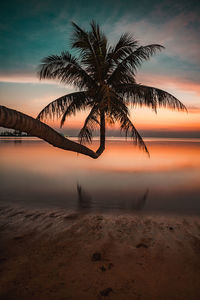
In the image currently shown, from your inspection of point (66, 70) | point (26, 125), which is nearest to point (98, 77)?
point (66, 70)

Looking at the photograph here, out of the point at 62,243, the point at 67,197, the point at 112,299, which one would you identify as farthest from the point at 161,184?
the point at 112,299

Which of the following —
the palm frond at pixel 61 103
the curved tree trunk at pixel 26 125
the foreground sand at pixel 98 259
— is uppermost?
the palm frond at pixel 61 103

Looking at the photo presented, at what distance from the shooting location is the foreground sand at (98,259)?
2.52 m

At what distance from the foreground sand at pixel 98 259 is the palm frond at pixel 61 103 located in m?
3.81

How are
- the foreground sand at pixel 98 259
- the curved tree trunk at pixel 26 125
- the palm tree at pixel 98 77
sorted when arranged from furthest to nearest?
the palm tree at pixel 98 77 → the foreground sand at pixel 98 259 → the curved tree trunk at pixel 26 125

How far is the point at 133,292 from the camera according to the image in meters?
2.50

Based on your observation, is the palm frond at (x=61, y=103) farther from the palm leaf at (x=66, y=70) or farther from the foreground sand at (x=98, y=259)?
the foreground sand at (x=98, y=259)

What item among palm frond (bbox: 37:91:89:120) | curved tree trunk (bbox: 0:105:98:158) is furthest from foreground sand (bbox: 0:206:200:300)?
palm frond (bbox: 37:91:89:120)

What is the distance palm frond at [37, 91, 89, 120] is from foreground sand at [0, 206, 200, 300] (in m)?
3.81

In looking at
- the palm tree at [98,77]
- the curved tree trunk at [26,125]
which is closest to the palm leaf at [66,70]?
the palm tree at [98,77]

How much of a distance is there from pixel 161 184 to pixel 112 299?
921 centimetres

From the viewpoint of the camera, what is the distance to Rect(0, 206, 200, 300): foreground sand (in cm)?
252

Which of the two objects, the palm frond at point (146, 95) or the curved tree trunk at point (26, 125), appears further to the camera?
the palm frond at point (146, 95)

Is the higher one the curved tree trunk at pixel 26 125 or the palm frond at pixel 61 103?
the palm frond at pixel 61 103
